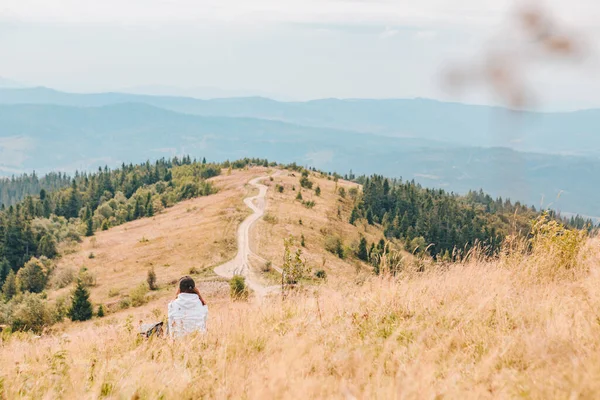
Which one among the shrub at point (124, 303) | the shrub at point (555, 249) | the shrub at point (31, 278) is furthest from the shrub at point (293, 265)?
the shrub at point (31, 278)

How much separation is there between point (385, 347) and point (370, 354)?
0.57 ft

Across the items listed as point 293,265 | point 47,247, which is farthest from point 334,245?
point 293,265

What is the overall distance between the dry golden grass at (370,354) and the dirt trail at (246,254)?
80.1 feet

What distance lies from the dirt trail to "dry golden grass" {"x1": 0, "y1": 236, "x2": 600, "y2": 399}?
961 inches

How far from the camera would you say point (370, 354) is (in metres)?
5.11

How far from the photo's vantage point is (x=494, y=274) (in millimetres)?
8539

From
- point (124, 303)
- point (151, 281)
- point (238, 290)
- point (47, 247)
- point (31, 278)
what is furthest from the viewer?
point (47, 247)

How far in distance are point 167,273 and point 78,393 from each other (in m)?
61.0

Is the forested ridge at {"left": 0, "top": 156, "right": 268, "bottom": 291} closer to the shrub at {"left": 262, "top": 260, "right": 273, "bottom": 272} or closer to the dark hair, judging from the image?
the shrub at {"left": 262, "top": 260, "right": 273, "bottom": 272}

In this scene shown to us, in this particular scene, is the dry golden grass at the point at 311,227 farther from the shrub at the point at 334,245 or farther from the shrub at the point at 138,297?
the shrub at the point at 138,297

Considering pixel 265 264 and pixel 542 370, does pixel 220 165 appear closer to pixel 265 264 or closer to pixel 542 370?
pixel 265 264

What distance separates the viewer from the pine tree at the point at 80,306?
48844 millimetres

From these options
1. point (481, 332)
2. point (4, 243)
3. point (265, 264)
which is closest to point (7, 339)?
point (481, 332)

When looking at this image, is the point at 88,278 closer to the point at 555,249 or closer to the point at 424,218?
the point at 555,249
